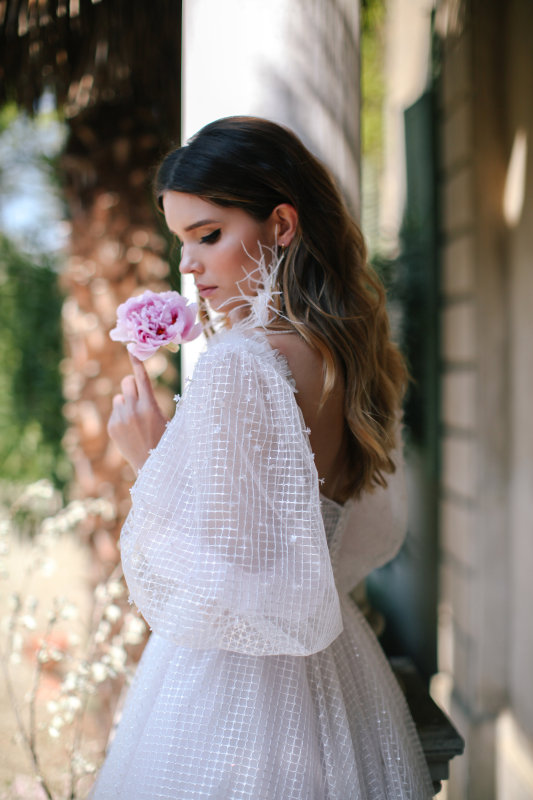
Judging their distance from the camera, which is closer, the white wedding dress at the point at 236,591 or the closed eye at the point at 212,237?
the white wedding dress at the point at 236,591

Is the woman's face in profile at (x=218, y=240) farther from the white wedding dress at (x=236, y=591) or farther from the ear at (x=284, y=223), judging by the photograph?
the white wedding dress at (x=236, y=591)

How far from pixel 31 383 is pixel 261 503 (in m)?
3.92

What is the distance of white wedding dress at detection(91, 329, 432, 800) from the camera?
1019mm

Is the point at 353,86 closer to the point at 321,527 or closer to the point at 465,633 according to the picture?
the point at 321,527

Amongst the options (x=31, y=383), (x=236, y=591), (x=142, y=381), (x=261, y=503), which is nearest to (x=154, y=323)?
(x=142, y=381)

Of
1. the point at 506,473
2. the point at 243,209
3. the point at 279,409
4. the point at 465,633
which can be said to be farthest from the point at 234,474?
the point at 465,633

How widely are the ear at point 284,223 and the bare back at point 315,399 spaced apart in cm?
23

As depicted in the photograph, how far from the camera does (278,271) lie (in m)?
1.29

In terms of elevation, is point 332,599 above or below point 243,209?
below

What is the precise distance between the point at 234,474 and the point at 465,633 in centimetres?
215

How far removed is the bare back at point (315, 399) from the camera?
3.81 ft

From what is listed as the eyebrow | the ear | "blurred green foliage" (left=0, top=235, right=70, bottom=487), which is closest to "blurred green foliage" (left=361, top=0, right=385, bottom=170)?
"blurred green foliage" (left=0, top=235, right=70, bottom=487)

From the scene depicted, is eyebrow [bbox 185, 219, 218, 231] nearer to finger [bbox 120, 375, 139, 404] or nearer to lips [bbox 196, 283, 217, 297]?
lips [bbox 196, 283, 217, 297]

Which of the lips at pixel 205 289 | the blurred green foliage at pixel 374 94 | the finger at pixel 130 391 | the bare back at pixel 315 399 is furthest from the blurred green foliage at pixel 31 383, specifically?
the bare back at pixel 315 399
